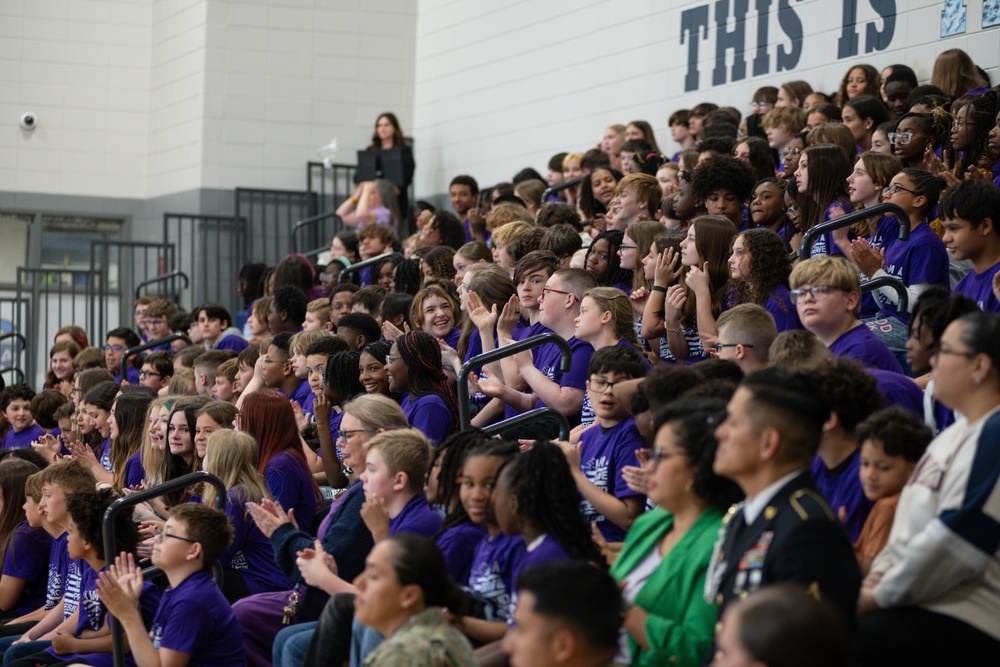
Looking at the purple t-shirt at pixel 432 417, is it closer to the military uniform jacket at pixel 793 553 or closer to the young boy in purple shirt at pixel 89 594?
the young boy in purple shirt at pixel 89 594

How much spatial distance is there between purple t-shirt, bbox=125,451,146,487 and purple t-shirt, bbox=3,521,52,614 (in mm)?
541

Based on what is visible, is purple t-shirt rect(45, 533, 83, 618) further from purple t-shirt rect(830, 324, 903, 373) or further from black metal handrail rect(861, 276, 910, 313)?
black metal handrail rect(861, 276, 910, 313)

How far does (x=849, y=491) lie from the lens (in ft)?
12.4

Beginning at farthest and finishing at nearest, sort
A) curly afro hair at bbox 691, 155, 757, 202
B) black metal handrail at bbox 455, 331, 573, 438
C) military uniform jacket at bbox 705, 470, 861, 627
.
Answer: curly afro hair at bbox 691, 155, 757, 202 < black metal handrail at bbox 455, 331, 573, 438 < military uniform jacket at bbox 705, 470, 861, 627

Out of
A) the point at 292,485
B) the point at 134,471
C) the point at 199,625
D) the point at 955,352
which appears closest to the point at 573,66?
the point at 134,471

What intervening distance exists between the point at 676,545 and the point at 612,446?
3.61ft

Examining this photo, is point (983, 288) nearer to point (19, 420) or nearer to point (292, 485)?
point (292, 485)

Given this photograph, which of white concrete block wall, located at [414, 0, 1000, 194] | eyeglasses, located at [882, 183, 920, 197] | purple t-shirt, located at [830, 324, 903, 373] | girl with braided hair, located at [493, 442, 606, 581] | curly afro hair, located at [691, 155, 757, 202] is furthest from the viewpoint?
white concrete block wall, located at [414, 0, 1000, 194]

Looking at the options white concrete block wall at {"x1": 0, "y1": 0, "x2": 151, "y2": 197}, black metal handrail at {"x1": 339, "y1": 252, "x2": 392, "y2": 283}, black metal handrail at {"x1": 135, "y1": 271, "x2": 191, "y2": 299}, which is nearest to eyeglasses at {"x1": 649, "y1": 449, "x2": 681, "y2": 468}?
black metal handrail at {"x1": 339, "y1": 252, "x2": 392, "y2": 283}

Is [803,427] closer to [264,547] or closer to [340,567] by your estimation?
[340,567]

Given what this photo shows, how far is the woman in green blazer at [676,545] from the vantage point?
3.29m

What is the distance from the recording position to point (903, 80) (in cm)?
825

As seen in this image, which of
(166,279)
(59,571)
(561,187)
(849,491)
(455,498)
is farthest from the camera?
(166,279)

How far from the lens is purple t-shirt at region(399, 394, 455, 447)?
5.71m
